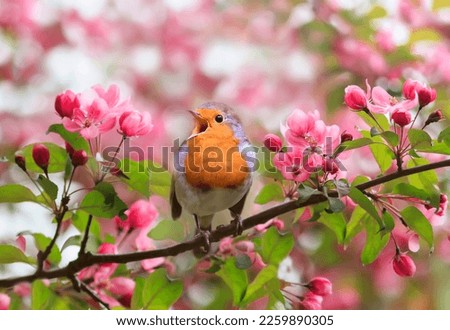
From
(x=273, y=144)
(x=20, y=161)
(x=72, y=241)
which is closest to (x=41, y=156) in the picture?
(x=20, y=161)

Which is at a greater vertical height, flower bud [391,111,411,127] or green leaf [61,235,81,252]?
flower bud [391,111,411,127]

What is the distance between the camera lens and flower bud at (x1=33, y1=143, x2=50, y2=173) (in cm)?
62

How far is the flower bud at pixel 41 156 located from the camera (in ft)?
2.02

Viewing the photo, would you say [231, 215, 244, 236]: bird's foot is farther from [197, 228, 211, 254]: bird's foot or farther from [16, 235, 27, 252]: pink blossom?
[16, 235, 27, 252]: pink blossom

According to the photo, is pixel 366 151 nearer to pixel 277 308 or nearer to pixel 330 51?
pixel 330 51

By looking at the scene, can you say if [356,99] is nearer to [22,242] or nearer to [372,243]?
[372,243]

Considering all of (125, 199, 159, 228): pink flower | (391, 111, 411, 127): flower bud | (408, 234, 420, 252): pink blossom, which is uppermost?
(391, 111, 411, 127): flower bud

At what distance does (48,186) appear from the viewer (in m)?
0.61

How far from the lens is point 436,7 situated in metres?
1.10

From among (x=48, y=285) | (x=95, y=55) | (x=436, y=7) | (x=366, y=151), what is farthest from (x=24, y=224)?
(x=436, y=7)

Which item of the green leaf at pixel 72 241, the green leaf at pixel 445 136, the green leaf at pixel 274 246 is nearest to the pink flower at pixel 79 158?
the green leaf at pixel 72 241

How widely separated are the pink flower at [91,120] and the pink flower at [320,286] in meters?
0.30

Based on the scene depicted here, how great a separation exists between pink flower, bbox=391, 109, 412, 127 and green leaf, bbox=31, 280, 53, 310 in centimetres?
41

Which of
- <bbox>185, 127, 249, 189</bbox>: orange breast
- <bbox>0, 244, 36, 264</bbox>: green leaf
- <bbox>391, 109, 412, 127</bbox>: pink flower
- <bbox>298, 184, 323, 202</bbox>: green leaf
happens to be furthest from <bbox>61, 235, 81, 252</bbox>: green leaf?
<bbox>391, 109, 412, 127</bbox>: pink flower
